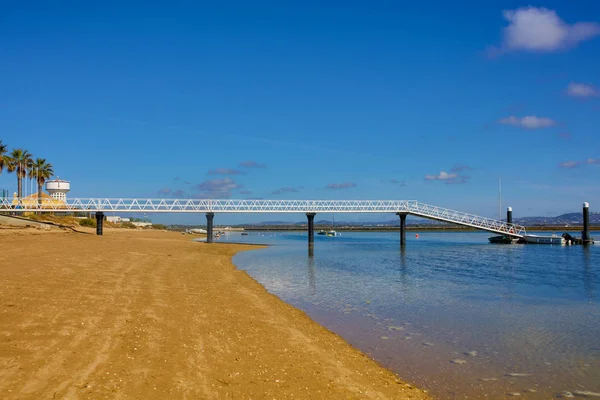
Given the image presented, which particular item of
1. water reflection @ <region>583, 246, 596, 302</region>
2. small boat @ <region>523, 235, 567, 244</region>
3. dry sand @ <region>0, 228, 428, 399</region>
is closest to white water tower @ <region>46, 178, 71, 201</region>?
dry sand @ <region>0, 228, 428, 399</region>

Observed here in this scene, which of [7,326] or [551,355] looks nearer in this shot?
[7,326]

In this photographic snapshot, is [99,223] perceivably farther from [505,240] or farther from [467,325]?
[505,240]

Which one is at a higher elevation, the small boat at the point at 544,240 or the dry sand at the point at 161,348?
A: the dry sand at the point at 161,348

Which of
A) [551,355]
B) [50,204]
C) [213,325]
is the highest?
[50,204]

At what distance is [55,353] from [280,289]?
15.0 m

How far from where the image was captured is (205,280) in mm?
21484

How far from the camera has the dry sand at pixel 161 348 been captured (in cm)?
710

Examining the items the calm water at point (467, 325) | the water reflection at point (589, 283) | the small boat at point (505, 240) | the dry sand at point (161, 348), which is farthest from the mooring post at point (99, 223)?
the small boat at point (505, 240)

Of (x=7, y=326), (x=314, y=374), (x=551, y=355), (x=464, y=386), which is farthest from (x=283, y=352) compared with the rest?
(x=551, y=355)

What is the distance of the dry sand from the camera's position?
23.3 ft

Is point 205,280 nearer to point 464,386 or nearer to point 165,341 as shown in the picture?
point 165,341

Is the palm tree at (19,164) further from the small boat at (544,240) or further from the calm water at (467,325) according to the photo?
the small boat at (544,240)

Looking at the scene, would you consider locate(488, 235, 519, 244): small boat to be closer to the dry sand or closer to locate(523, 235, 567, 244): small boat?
locate(523, 235, 567, 244): small boat

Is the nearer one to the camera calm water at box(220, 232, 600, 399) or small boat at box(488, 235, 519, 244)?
calm water at box(220, 232, 600, 399)
